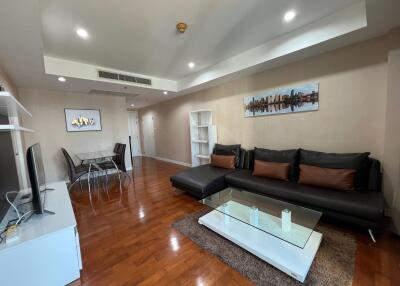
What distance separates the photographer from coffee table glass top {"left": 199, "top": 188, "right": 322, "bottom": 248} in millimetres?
1582

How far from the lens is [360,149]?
7.85 ft

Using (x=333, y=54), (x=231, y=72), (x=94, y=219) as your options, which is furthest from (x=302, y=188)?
(x=94, y=219)

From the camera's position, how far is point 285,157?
9.11 ft

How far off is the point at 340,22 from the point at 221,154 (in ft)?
8.83

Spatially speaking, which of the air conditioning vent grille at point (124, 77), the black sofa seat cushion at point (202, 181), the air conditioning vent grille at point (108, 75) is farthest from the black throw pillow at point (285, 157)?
the air conditioning vent grille at point (108, 75)

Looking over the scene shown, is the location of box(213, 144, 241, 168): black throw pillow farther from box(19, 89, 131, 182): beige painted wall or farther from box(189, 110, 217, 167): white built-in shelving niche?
box(19, 89, 131, 182): beige painted wall

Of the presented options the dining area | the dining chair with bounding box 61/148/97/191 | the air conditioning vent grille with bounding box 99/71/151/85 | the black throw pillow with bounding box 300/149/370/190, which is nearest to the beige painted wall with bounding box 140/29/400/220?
the black throw pillow with bounding box 300/149/370/190

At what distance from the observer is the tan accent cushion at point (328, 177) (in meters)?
2.10

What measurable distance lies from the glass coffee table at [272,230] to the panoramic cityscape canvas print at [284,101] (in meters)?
1.69

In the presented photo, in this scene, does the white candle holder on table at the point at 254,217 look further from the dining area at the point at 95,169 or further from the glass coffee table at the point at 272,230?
the dining area at the point at 95,169

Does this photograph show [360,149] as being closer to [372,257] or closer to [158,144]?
[372,257]

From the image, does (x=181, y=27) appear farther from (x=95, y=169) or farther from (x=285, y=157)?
(x=95, y=169)

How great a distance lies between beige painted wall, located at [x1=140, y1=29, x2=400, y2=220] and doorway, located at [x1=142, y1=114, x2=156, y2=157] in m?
3.89

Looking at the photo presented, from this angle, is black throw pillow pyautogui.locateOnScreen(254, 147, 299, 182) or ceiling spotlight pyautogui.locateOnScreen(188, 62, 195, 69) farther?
ceiling spotlight pyautogui.locateOnScreen(188, 62, 195, 69)
